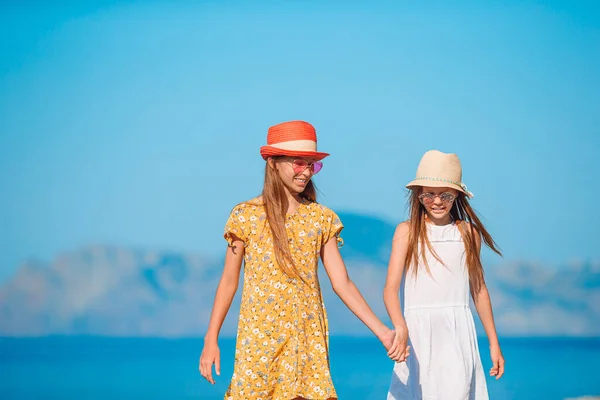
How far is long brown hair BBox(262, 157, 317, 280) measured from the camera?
3.33 meters

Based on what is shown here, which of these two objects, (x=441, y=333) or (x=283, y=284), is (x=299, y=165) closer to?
(x=283, y=284)

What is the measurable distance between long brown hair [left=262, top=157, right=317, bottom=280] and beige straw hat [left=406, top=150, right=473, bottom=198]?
496 mm

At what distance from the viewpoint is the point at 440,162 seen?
3771 millimetres

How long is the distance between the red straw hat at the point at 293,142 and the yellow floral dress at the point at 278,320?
217 millimetres

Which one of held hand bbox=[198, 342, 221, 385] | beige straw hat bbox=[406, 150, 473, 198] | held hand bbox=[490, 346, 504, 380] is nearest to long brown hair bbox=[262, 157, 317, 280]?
held hand bbox=[198, 342, 221, 385]

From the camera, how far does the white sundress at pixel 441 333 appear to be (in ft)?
12.1

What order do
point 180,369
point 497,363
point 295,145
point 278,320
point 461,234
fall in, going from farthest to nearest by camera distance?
point 180,369 < point 461,234 < point 497,363 < point 295,145 < point 278,320

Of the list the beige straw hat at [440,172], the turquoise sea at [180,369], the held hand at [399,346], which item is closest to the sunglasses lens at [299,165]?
the beige straw hat at [440,172]

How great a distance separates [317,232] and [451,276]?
0.69 metres

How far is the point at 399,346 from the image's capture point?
3416 mm

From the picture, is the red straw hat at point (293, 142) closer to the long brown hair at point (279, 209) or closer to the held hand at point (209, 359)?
the long brown hair at point (279, 209)

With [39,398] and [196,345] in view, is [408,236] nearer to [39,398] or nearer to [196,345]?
[39,398]

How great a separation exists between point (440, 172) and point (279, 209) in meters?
0.75

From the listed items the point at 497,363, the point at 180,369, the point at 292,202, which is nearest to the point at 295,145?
the point at 292,202
